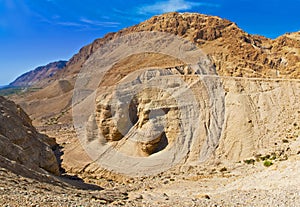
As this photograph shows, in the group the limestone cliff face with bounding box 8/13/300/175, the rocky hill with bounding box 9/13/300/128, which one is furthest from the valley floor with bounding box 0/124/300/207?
the rocky hill with bounding box 9/13/300/128

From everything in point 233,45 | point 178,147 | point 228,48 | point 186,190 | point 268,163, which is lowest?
point 186,190

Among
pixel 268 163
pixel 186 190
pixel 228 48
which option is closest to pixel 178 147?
pixel 186 190

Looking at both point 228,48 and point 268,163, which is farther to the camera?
point 228,48

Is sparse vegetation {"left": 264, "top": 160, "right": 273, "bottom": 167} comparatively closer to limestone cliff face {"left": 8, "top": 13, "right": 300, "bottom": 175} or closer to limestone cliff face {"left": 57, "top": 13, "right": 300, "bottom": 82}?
limestone cliff face {"left": 8, "top": 13, "right": 300, "bottom": 175}

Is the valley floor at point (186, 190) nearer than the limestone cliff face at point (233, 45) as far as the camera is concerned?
Yes

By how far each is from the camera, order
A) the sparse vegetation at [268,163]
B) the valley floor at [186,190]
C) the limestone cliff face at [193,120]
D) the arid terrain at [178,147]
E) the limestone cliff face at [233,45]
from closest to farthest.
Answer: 1. the valley floor at [186,190]
2. the arid terrain at [178,147]
3. the sparse vegetation at [268,163]
4. the limestone cliff face at [193,120]
5. the limestone cliff face at [233,45]

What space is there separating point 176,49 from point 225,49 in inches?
827

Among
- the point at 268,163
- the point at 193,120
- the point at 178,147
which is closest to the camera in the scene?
the point at 268,163

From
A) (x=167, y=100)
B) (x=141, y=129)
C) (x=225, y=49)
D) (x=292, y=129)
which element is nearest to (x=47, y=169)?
(x=141, y=129)

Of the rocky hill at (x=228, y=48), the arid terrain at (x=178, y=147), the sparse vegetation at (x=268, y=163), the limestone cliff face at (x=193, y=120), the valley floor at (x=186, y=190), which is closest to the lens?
the valley floor at (x=186, y=190)

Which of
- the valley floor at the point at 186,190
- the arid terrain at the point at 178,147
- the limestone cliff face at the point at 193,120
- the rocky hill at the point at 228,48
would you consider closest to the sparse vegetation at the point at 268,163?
the arid terrain at the point at 178,147

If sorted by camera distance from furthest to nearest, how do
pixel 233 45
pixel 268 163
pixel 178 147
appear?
1. pixel 233 45
2. pixel 178 147
3. pixel 268 163

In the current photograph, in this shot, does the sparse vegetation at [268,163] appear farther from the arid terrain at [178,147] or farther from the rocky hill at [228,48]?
the rocky hill at [228,48]

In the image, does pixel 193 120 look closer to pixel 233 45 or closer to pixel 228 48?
pixel 228 48
